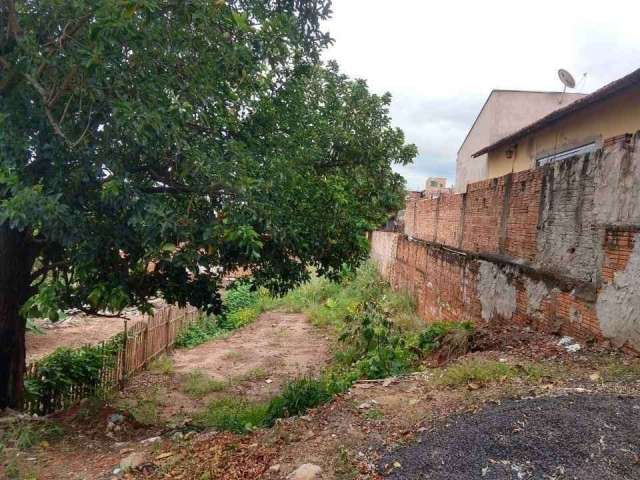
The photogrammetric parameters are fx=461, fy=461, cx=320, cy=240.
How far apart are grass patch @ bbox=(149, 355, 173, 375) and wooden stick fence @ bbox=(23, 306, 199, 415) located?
12 cm

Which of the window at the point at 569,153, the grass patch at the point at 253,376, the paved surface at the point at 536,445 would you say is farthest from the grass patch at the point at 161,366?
the window at the point at 569,153

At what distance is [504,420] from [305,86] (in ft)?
15.9

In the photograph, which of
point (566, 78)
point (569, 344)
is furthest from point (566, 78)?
point (569, 344)

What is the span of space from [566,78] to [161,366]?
13394 mm

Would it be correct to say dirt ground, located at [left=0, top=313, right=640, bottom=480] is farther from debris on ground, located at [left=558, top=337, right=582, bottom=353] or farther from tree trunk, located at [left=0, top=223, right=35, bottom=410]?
tree trunk, located at [left=0, top=223, right=35, bottom=410]

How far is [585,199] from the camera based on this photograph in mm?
4770

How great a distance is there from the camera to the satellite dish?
13.3 m

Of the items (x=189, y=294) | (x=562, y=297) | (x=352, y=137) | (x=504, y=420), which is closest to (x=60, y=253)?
(x=189, y=294)

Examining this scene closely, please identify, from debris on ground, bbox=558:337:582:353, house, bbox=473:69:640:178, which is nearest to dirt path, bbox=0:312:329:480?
debris on ground, bbox=558:337:582:353

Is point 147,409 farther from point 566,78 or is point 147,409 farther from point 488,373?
point 566,78

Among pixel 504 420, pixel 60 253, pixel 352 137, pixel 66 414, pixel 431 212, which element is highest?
pixel 352 137

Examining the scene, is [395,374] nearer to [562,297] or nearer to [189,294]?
[562,297]

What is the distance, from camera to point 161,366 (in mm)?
9883

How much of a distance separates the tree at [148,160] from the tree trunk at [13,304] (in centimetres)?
2
